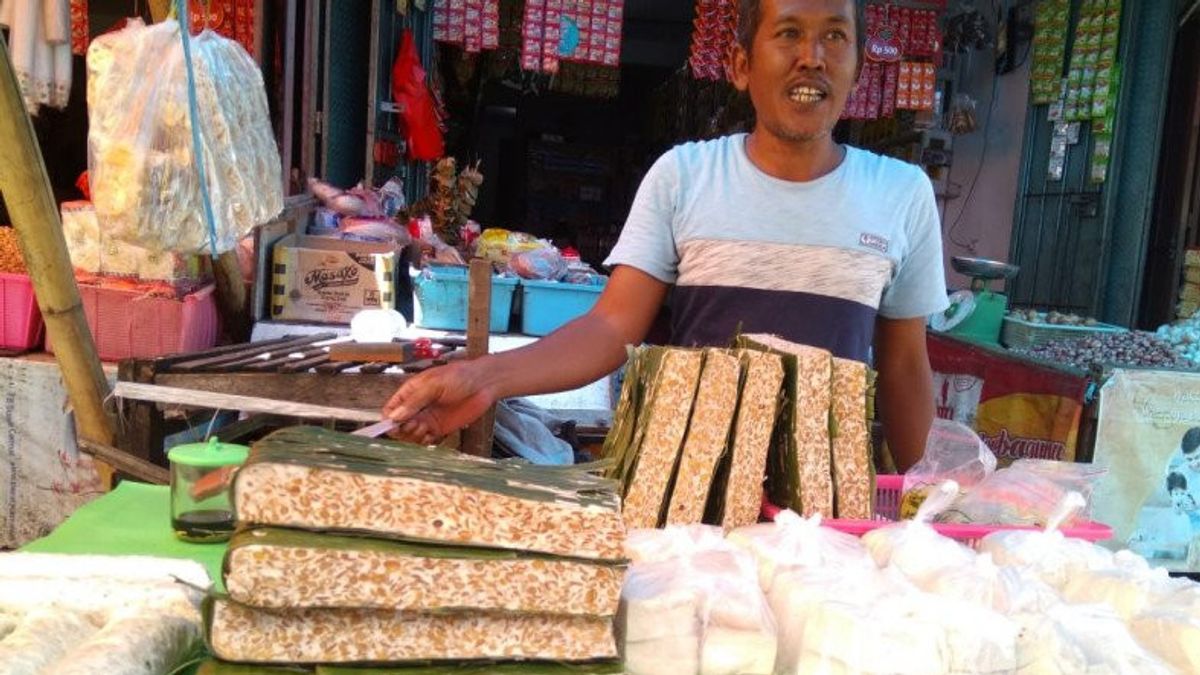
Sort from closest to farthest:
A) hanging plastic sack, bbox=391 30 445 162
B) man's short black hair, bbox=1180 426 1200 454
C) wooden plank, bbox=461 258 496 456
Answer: wooden plank, bbox=461 258 496 456
man's short black hair, bbox=1180 426 1200 454
hanging plastic sack, bbox=391 30 445 162

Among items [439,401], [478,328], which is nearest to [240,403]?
[478,328]

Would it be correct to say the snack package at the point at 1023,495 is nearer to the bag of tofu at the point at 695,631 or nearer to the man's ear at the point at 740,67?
the bag of tofu at the point at 695,631

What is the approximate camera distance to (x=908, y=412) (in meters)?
2.30

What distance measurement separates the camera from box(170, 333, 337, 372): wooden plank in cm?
322

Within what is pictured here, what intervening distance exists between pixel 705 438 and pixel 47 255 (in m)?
2.36

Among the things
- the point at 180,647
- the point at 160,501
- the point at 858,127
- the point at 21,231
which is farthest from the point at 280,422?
the point at 858,127

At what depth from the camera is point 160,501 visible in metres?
2.22

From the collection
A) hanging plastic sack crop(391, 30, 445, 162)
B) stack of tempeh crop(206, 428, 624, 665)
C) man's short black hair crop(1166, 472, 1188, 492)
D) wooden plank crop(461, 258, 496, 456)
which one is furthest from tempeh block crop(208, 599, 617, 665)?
hanging plastic sack crop(391, 30, 445, 162)

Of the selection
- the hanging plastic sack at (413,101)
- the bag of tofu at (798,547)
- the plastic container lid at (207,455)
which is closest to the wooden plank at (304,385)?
the plastic container lid at (207,455)

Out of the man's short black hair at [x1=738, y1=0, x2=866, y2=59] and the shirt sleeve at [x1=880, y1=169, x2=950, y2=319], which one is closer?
the man's short black hair at [x1=738, y1=0, x2=866, y2=59]

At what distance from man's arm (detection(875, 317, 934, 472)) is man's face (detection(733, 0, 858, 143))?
1.85 feet

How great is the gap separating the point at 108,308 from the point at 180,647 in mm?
3435

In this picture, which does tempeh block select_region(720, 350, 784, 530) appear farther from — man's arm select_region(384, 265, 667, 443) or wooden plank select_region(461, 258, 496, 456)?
wooden plank select_region(461, 258, 496, 456)

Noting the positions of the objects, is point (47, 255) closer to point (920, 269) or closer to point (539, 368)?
point (539, 368)
